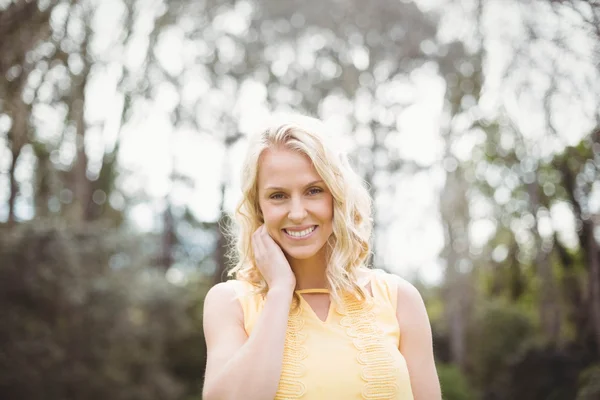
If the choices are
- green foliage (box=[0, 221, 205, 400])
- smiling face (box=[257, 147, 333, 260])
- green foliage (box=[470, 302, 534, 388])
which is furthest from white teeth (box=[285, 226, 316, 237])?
green foliage (box=[470, 302, 534, 388])

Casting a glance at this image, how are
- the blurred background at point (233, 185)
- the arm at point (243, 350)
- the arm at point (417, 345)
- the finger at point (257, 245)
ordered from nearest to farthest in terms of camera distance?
the arm at point (243, 350) → the arm at point (417, 345) → the finger at point (257, 245) → the blurred background at point (233, 185)

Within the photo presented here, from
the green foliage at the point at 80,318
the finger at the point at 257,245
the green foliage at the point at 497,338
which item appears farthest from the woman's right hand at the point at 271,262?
the green foliage at the point at 497,338

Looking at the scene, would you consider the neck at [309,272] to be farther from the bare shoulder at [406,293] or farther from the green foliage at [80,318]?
the green foliage at [80,318]

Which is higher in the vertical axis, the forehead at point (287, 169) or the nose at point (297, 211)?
the forehead at point (287, 169)

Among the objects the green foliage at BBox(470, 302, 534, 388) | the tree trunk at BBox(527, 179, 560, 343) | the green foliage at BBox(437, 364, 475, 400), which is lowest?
the green foliage at BBox(437, 364, 475, 400)

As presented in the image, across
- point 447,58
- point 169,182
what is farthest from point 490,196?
point 169,182

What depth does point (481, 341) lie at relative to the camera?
1802 cm

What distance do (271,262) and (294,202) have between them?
227 mm

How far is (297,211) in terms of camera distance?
203 centimetres

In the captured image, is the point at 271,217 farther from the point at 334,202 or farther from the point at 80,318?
the point at 80,318

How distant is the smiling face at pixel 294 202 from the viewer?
2057mm

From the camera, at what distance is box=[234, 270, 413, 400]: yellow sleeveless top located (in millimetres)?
1905

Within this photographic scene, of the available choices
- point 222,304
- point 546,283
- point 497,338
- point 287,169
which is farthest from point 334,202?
point 497,338

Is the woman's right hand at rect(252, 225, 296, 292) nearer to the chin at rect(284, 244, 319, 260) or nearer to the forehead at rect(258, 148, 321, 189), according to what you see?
the chin at rect(284, 244, 319, 260)
